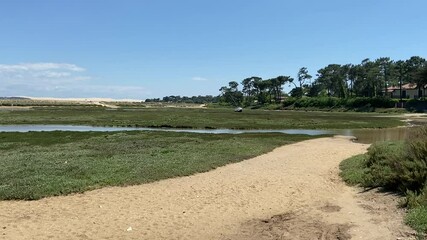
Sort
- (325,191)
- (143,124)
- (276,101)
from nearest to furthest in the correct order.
Answer: 1. (325,191)
2. (143,124)
3. (276,101)

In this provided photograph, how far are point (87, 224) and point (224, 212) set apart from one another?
12.8ft

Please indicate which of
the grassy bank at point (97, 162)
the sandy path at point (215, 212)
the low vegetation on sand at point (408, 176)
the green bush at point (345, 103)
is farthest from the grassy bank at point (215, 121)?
the sandy path at point (215, 212)

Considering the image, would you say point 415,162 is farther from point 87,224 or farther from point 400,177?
point 87,224

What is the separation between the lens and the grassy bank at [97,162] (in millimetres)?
14969

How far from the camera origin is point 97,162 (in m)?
19.9

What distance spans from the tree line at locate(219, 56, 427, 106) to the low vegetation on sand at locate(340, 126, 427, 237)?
88.8m

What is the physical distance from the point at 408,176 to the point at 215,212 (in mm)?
6038

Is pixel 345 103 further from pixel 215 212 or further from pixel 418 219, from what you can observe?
pixel 418 219

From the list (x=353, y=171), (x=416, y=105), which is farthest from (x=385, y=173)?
(x=416, y=105)

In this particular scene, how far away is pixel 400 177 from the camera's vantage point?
42.7ft

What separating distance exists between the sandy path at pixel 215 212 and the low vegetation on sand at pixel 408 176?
0.46 m

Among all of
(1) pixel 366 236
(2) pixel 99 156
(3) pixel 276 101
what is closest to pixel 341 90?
(3) pixel 276 101

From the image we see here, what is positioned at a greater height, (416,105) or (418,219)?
(418,219)

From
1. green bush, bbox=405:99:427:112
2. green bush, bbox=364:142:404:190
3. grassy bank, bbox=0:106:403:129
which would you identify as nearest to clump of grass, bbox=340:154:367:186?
green bush, bbox=364:142:404:190
